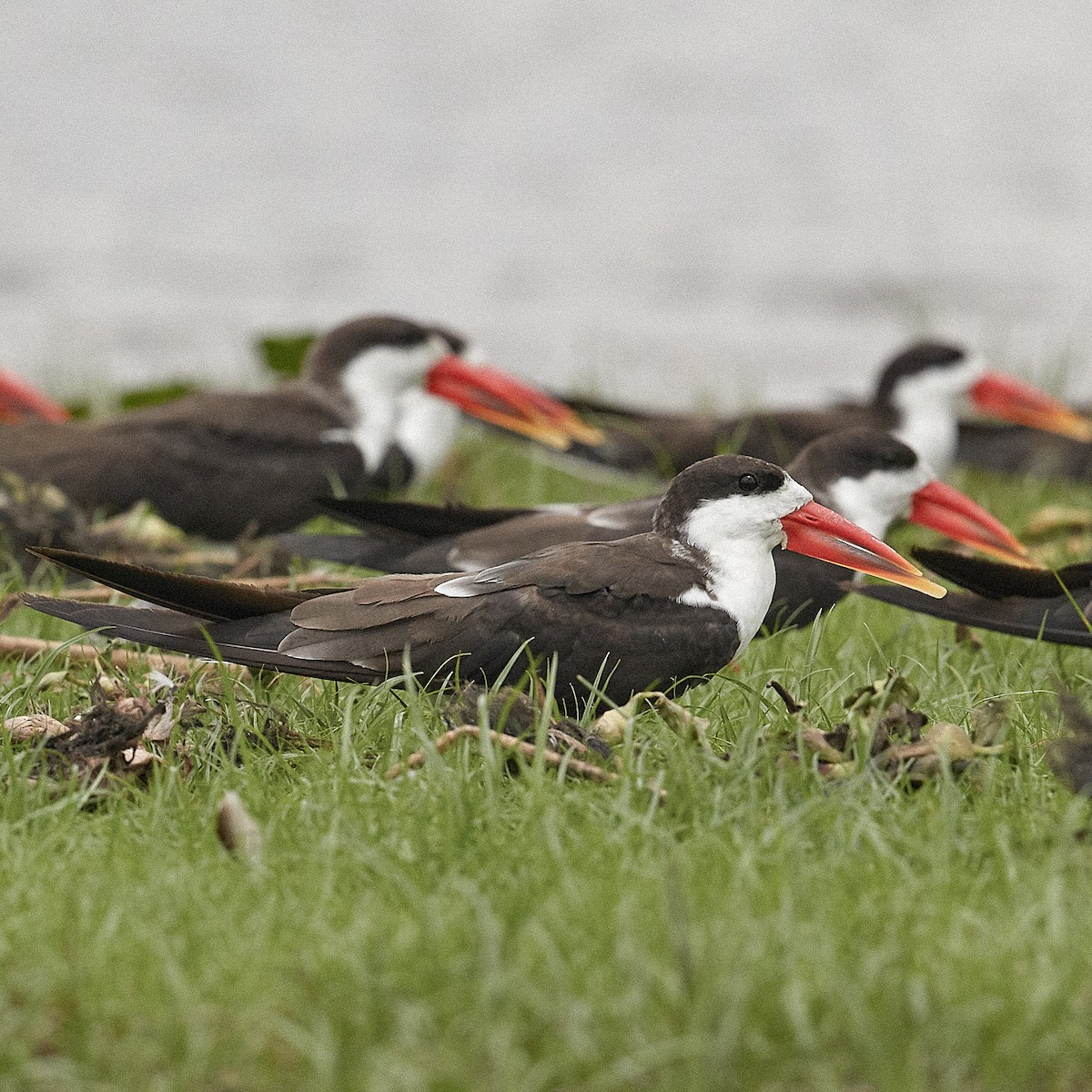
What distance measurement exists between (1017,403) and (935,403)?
53cm

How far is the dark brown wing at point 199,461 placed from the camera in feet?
18.8

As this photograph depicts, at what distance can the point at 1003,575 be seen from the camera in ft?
11.8

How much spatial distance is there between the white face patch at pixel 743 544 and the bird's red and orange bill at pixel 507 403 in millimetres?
2808

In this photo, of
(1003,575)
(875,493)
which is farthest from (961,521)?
(1003,575)

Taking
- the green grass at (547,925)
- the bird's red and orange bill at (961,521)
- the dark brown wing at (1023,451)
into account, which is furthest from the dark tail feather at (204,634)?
the dark brown wing at (1023,451)

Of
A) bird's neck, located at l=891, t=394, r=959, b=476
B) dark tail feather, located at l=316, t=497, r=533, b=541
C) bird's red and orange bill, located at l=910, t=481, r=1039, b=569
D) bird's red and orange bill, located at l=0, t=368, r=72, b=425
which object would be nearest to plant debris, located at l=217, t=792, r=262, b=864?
dark tail feather, located at l=316, t=497, r=533, b=541

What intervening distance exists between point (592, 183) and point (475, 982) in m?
9.47

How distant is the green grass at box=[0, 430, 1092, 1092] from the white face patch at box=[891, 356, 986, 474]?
4114mm

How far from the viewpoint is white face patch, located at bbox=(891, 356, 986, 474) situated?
23.2 feet

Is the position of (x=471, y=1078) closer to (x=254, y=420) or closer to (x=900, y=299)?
(x=254, y=420)

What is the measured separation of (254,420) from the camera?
609 cm

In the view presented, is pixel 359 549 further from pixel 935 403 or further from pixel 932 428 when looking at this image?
pixel 935 403

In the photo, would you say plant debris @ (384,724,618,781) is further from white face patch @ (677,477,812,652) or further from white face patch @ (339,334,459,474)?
white face patch @ (339,334,459,474)

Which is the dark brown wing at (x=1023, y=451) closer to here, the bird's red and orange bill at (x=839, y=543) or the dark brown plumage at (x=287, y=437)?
the dark brown plumage at (x=287, y=437)
